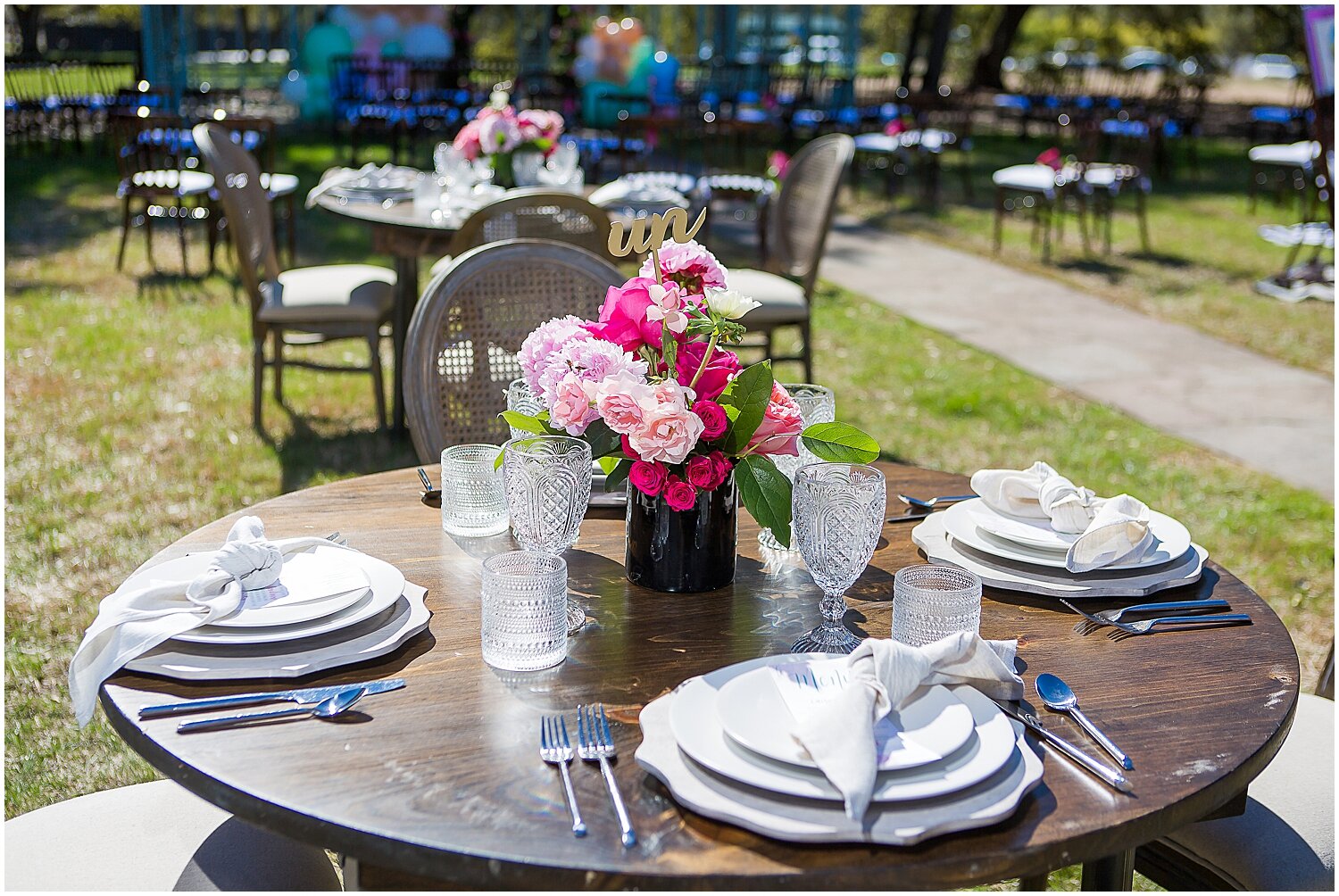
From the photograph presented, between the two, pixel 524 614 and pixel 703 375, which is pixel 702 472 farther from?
pixel 524 614

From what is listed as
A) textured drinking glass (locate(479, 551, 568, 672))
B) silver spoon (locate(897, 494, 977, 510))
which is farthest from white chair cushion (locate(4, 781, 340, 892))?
silver spoon (locate(897, 494, 977, 510))

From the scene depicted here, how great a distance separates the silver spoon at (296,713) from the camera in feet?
3.96

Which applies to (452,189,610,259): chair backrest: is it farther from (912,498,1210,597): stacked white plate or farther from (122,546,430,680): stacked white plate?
(122,546,430,680): stacked white plate

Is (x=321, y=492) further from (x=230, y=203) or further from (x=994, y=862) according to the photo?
(x=230, y=203)

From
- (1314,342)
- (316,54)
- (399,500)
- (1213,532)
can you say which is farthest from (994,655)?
(316,54)

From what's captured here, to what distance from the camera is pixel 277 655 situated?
1.34 m

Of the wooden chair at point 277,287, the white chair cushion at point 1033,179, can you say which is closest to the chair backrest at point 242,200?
the wooden chair at point 277,287

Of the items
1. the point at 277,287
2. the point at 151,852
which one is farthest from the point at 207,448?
the point at 151,852

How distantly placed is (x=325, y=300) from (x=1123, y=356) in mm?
4046

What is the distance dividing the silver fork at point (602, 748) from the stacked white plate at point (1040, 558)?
2.01 ft

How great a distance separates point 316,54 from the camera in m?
13.8

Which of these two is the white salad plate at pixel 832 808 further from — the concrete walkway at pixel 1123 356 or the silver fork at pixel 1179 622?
the concrete walkway at pixel 1123 356

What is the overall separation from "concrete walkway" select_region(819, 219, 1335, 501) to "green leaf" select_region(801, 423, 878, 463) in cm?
360

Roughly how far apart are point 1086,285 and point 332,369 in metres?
5.31
